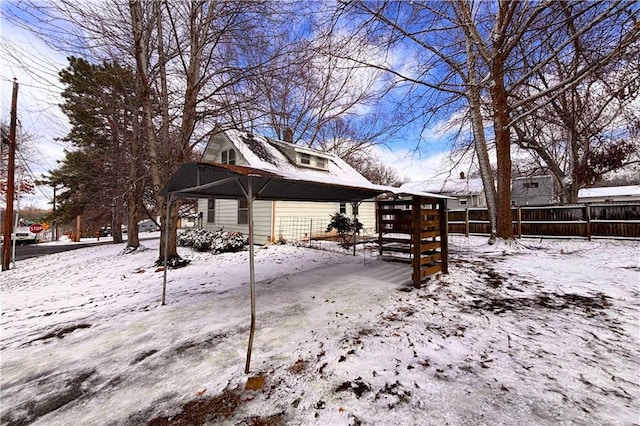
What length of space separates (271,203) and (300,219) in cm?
180

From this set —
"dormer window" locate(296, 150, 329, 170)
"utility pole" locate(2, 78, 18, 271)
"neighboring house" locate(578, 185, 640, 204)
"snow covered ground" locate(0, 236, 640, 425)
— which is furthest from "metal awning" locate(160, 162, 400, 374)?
"neighboring house" locate(578, 185, 640, 204)

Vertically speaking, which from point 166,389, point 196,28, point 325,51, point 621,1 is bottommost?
point 166,389

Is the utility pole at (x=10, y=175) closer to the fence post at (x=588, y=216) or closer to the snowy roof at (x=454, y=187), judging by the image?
the fence post at (x=588, y=216)

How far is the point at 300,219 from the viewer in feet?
39.4

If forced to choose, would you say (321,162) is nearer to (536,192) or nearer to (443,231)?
(443,231)

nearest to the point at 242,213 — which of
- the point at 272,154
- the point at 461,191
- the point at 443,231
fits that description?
the point at 272,154

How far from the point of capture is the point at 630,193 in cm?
2452

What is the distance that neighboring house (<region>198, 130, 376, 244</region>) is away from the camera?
34.8 feet

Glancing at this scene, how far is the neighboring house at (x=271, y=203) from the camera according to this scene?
10.6m

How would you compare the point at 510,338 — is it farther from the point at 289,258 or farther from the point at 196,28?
the point at 196,28

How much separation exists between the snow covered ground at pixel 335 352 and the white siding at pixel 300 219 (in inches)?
233

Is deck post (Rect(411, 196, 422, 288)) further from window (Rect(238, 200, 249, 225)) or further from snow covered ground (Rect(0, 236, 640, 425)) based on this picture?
window (Rect(238, 200, 249, 225))

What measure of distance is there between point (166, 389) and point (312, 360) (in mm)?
1255

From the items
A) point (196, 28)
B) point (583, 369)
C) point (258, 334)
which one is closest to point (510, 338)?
point (583, 369)
